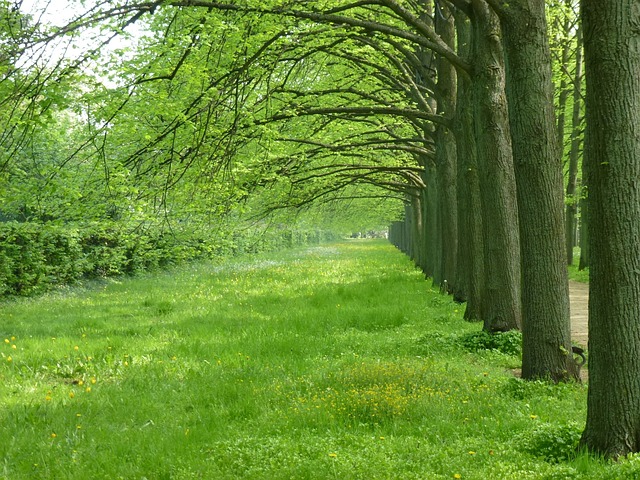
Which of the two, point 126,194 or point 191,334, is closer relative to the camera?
point 126,194

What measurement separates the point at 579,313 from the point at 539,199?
797 cm

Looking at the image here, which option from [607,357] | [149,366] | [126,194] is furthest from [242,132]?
[607,357]

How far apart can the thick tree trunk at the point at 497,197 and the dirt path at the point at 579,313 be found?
143cm

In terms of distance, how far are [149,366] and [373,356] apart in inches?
135

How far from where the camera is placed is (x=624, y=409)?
16.4 ft

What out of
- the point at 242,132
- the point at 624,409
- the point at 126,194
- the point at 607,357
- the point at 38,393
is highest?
the point at 242,132

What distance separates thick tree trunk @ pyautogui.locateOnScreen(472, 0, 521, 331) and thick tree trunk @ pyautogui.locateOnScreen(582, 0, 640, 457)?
214 inches

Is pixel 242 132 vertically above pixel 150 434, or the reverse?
pixel 242 132

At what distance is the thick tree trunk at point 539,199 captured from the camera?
768 centimetres

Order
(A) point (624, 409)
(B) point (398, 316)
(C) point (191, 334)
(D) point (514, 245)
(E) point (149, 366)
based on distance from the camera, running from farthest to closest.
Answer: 1. (B) point (398, 316)
2. (C) point (191, 334)
3. (D) point (514, 245)
4. (E) point (149, 366)
5. (A) point (624, 409)

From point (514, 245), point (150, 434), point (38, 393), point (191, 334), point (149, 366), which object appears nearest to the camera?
point (150, 434)

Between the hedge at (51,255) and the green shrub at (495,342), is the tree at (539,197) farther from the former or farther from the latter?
the hedge at (51,255)

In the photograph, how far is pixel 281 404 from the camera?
286 inches

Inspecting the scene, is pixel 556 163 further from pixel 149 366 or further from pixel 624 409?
pixel 149 366
